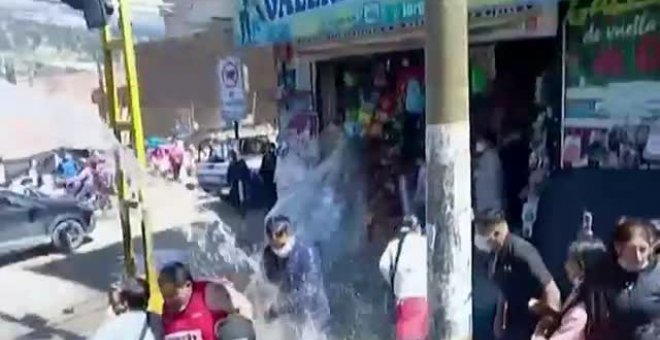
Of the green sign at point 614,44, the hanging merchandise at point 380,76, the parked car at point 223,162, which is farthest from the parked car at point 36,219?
the green sign at point 614,44

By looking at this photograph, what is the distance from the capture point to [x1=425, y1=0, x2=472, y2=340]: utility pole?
279cm

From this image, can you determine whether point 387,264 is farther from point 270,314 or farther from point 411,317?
point 270,314

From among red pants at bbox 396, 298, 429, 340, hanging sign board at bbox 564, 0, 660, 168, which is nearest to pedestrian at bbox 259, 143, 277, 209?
red pants at bbox 396, 298, 429, 340

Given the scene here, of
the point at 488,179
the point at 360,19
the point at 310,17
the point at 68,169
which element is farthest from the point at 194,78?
the point at 488,179

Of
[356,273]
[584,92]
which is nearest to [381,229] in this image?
[356,273]

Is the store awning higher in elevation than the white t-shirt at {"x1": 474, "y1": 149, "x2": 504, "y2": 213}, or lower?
higher

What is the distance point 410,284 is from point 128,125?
159 centimetres

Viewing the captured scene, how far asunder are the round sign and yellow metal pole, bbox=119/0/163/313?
2744mm

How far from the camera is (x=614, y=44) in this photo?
14.6ft

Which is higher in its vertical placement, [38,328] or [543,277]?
[543,277]

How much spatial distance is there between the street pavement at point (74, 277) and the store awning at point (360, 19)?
1.41 m

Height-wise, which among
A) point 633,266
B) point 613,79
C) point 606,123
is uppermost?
point 613,79

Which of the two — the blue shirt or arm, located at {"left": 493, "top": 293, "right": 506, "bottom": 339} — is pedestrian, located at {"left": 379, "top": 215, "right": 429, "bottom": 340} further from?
the blue shirt

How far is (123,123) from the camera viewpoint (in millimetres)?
4457
